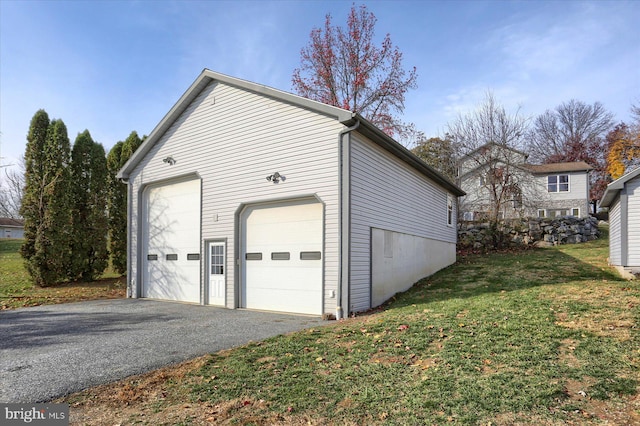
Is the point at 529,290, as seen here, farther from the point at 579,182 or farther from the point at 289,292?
the point at 579,182

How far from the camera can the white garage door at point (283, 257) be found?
9.33m

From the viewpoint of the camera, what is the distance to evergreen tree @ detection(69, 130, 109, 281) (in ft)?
52.2

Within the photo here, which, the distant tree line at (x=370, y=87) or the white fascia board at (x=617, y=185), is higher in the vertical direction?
the distant tree line at (x=370, y=87)

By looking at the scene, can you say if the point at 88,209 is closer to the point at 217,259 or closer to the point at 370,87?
the point at 217,259

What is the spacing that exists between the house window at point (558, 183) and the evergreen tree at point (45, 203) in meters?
31.6

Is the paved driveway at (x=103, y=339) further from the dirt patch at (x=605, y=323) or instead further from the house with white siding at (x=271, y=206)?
the dirt patch at (x=605, y=323)

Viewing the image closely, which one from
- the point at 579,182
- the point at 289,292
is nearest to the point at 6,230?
the point at 289,292

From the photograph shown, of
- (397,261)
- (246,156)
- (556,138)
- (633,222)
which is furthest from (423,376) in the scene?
(556,138)

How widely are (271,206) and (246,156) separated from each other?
1.66 metres

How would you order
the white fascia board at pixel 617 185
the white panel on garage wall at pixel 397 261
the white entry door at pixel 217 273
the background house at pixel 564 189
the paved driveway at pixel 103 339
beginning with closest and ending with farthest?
the paved driveway at pixel 103 339, the white panel on garage wall at pixel 397 261, the white entry door at pixel 217 273, the white fascia board at pixel 617 185, the background house at pixel 564 189

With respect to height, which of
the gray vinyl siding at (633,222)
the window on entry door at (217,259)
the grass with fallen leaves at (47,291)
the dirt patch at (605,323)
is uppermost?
the gray vinyl siding at (633,222)

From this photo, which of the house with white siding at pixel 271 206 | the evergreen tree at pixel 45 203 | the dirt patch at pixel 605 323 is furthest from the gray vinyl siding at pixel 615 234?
the evergreen tree at pixel 45 203

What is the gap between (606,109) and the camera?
40406mm

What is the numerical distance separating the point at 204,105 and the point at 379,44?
14540 mm
